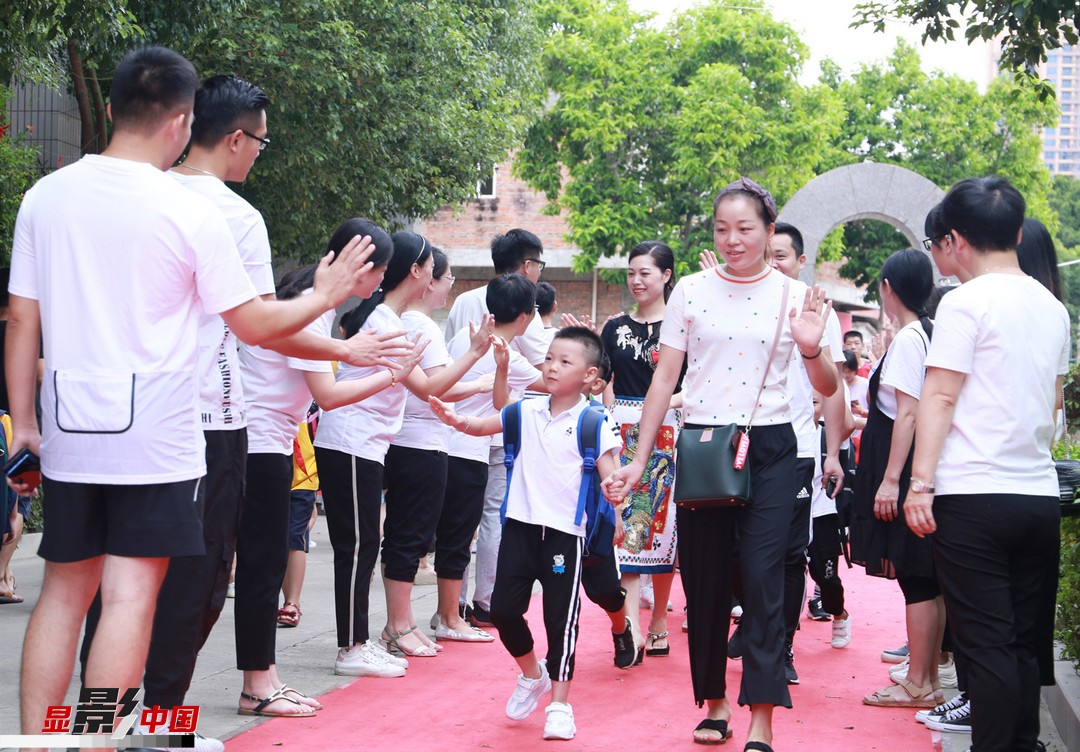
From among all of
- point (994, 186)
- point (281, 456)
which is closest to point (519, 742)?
point (281, 456)

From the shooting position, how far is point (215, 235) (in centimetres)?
395

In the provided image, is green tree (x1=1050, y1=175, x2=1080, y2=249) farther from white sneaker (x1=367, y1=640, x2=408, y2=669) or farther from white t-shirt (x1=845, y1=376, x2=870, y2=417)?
white sneaker (x1=367, y1=640, x2=408, y2=669)

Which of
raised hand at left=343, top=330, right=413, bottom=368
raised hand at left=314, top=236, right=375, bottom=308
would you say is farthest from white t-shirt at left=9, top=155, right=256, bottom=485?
raised hand at left=343, top=330, right=413, bottom=368

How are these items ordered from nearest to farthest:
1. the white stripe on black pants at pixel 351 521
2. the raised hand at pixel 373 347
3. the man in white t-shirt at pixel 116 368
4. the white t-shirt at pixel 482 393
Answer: the man in white t-shirt at pixel 116 368, the raised hand at pixel 373 347, the white stripe on black pants at pixel 351 521, the white t-shirt at pixel 482 393

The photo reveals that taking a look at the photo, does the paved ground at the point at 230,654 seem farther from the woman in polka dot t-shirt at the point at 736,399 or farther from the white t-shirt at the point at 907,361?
the white t-shirt at the point at 907,361

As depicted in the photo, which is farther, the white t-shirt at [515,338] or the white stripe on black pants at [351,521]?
the white t-shirt at [515,338]

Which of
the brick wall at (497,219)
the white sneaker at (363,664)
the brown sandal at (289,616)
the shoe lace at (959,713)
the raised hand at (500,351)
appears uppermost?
the brick wall at (497,219)

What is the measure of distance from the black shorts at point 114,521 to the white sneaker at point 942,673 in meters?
3.88

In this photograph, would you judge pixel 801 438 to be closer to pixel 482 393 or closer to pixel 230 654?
pixel 482 393

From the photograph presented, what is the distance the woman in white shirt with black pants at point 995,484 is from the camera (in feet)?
14.2

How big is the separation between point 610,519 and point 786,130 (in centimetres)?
2569

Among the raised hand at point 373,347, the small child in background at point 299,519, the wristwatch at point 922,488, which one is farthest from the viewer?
the small child in background at point 299,519

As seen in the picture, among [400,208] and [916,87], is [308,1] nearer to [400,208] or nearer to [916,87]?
[400,208]

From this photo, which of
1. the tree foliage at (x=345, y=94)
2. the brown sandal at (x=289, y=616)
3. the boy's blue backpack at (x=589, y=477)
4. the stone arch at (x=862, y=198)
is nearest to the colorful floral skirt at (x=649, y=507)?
the boy's blue backpack at (x=589, y=477)
